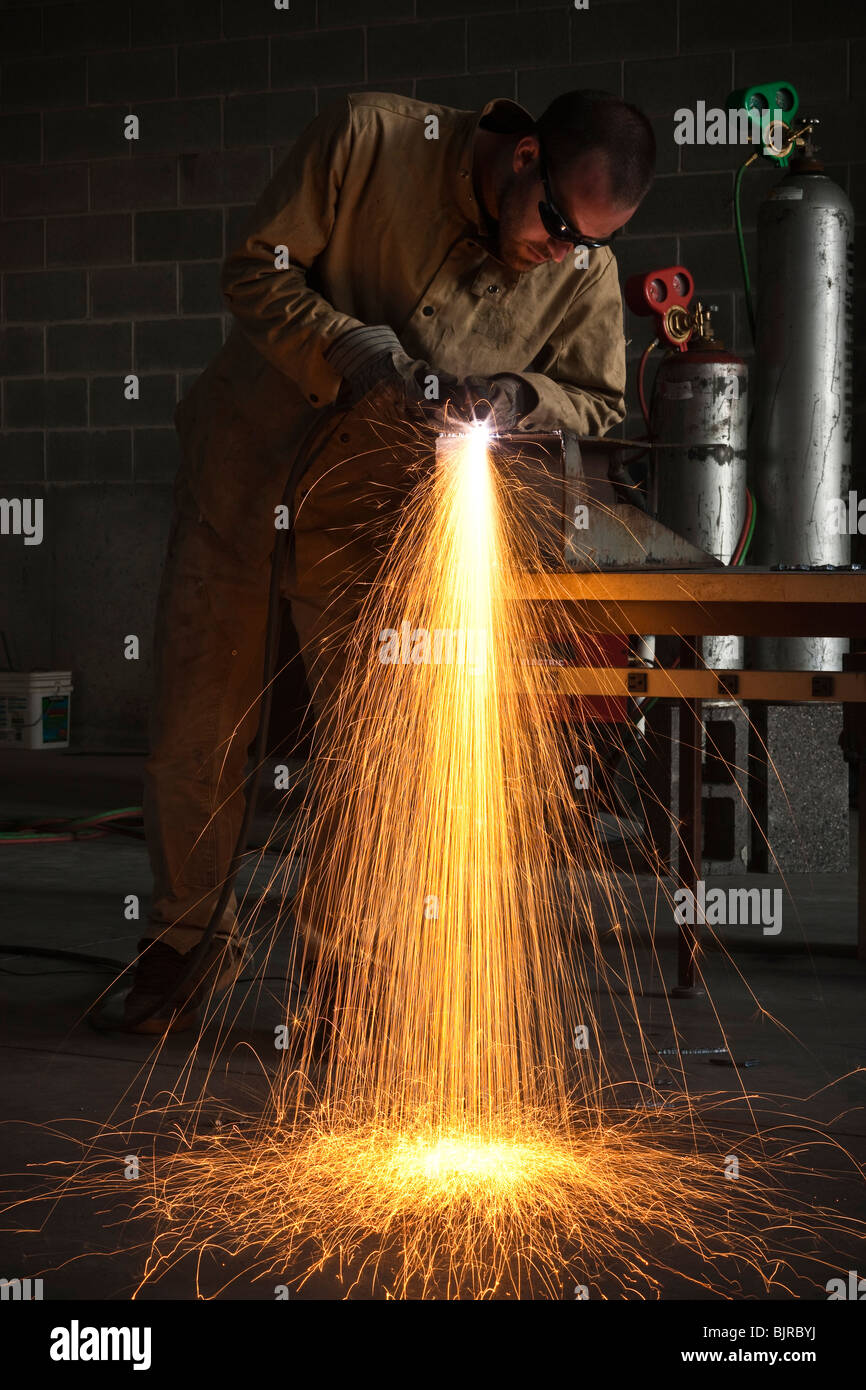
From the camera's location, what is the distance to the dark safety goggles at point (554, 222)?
2.44 metres

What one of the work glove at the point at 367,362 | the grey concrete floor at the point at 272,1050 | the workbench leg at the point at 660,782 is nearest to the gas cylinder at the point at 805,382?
the workbench leg at the point at 660,782

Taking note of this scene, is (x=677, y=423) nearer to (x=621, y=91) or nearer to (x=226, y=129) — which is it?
(x=621, y=91)

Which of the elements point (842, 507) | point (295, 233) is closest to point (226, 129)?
point (842, 507)

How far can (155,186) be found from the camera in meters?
6.96

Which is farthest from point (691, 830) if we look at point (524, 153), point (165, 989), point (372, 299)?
point (524, 153)

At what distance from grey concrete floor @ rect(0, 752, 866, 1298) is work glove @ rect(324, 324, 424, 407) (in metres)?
1.10

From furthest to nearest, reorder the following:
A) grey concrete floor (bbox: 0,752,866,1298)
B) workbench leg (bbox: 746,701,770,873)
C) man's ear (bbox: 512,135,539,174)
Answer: workbench leg (bbox: 746,701,770,873) → man's ear (bbox: 512,135,539,174) → grey concrete floor (bbox: 0,752,866,1298)

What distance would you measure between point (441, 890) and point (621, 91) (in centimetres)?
460

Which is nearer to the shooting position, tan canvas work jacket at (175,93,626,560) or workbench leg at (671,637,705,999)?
tan canvas work jacket at (175,93,626,560)

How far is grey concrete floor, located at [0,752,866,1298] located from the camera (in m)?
1.78

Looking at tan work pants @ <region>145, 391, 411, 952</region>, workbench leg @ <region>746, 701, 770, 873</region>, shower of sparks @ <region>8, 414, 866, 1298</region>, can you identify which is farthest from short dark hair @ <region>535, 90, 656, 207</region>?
workbench leg @ <region>746, 701, 770, 873</region>

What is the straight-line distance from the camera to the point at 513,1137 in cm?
214

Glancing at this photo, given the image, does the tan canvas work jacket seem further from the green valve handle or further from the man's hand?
the green valve handle

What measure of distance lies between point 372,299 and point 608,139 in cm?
51
